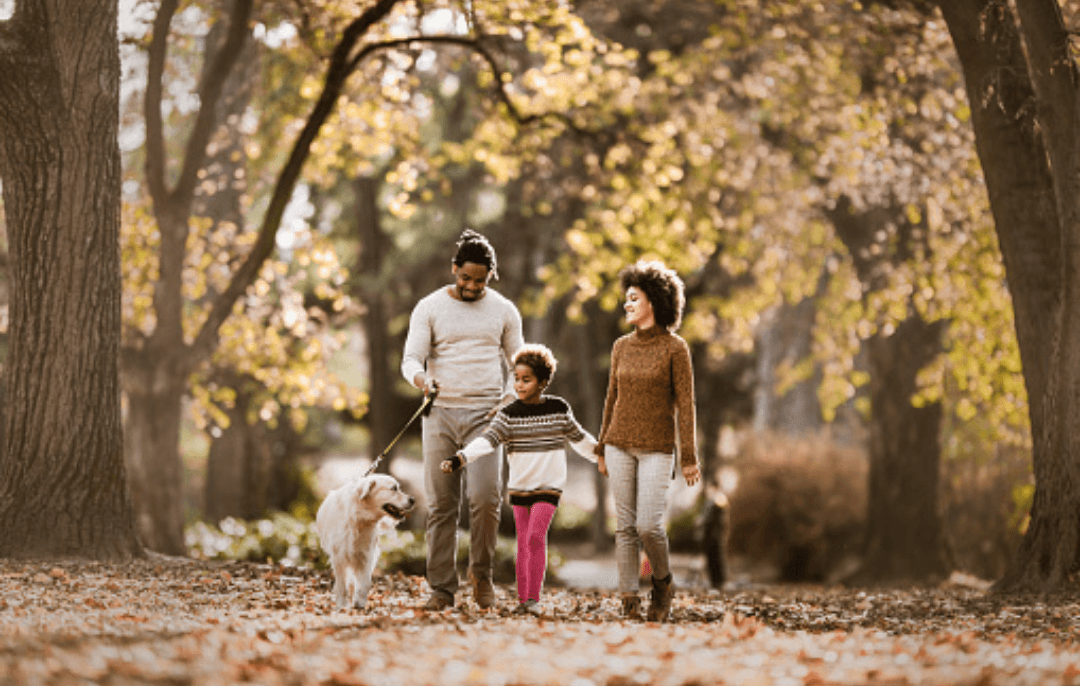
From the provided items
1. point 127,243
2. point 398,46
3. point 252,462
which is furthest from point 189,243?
point 252,462

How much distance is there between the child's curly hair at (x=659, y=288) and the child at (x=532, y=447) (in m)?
0.72

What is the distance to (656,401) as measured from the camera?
22.2 feet

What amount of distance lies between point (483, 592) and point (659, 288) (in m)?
2.20

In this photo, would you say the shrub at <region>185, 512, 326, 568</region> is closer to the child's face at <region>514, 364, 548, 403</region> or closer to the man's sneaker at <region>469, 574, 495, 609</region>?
the man's sneaker at <region>469, 574, 495, 609</region>

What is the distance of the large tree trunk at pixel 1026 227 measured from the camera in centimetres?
890

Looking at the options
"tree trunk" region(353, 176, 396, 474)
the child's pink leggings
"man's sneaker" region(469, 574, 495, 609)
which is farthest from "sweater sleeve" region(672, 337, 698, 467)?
"tree trunk" region(353, 176, 396, 474)

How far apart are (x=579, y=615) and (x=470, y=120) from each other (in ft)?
52.2

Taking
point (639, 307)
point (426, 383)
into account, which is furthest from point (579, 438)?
point (426, 383)

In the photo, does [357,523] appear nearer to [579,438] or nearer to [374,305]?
[579,438]

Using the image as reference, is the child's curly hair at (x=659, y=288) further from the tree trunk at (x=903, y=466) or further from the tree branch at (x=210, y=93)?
the tree trunk at (x=903, y=466)

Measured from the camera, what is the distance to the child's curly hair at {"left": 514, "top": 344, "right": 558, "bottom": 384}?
6.75 meters

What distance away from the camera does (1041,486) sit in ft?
29.7

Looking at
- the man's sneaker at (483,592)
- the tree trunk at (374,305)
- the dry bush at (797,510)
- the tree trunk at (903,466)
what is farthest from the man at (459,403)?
the tree trunk at (374,305)

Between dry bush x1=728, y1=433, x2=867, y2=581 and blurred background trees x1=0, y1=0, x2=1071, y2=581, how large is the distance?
0.15 feet
